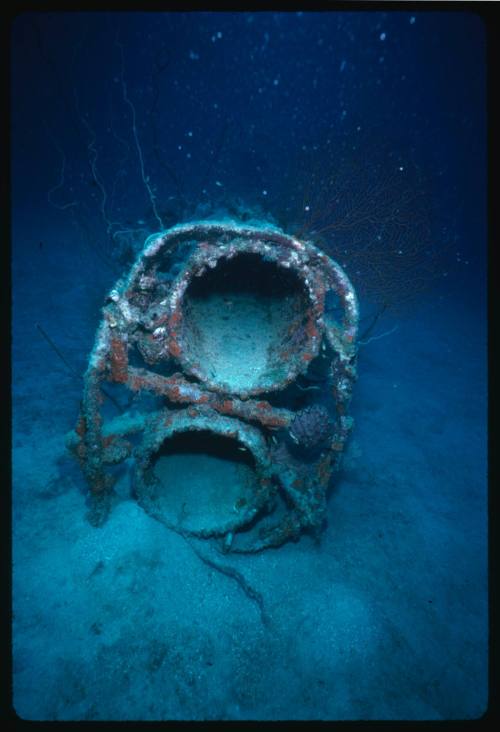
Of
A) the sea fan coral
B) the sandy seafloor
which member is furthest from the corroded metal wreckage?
the sandy seafloor

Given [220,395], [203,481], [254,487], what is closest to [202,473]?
[203,481]

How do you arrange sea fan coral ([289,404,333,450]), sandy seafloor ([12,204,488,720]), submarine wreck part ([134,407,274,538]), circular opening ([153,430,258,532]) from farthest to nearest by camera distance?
circular opening ([153,430,258,532])
sea fan coral ([289,404,333,450])
submarine wreck part ([134,407,274,538])
sandy seafloor ([12,204,488,720])

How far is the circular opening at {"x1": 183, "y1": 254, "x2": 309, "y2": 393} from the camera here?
361 cm

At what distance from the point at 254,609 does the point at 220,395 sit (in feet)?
6.06

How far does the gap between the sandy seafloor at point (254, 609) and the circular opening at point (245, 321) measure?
5.59ft

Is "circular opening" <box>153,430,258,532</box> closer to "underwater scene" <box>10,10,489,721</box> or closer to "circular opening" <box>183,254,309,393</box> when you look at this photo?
"underwater scene" <box>10,10,489,721</box>

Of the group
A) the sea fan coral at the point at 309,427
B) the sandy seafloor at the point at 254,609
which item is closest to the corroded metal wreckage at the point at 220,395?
the sea fan coral at the point at 309,427

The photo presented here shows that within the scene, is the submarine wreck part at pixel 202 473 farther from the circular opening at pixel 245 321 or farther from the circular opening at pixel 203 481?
the circular opening at pixel 245 321

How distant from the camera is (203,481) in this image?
3.89 m

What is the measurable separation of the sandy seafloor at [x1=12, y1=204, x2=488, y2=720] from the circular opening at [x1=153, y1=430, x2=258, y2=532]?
245mm

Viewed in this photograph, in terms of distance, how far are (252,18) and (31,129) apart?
25.5m

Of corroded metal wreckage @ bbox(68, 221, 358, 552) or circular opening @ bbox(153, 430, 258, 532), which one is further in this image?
circular opening @ bbox(153, 430, 258, 532)

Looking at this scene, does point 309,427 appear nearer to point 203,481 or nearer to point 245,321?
point 203,481
